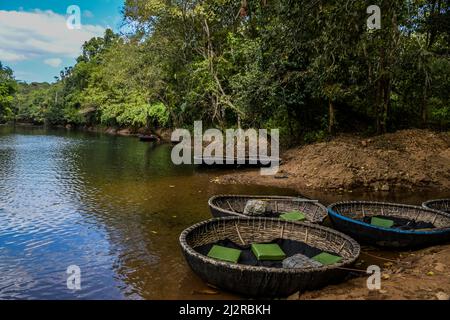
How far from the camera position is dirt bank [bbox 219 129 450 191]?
14.9m

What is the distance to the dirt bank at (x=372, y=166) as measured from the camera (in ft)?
49.0

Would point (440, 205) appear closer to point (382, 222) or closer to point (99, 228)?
point (382, 222)

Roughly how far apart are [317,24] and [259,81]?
850 cm

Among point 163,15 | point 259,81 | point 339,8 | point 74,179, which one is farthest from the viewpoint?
point 163,15

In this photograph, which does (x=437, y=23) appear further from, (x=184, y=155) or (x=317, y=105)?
(x=184, y=155)

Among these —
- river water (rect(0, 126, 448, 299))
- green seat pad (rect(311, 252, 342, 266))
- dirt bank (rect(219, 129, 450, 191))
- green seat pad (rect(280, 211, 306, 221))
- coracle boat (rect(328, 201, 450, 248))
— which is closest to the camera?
river water (rect(0, 126, 448, 299))

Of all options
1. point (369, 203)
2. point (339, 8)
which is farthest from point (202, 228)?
point (339, 8)

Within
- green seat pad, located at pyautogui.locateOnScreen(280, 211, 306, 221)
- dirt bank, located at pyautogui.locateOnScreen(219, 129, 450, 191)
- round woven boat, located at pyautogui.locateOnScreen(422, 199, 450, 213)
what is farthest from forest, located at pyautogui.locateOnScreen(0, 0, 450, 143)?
green seat pad, located at pyautogui.locateOnScreen(280, 211, 306, 221)

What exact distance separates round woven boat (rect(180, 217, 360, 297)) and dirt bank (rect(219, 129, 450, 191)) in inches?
286

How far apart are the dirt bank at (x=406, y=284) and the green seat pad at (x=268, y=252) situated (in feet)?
4.37

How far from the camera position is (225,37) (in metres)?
26.1

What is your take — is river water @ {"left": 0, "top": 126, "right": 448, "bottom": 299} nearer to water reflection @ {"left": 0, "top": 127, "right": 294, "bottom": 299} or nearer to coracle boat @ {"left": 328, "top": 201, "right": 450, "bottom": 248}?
water reflection @ {"left": 0, "top": 127, "right": 294, "bottom": 299}

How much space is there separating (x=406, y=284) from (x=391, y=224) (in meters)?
3.54

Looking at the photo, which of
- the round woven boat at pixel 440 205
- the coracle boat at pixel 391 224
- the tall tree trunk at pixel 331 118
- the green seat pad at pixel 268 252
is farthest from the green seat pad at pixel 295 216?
the tall tree trunk at pixel 331 118
